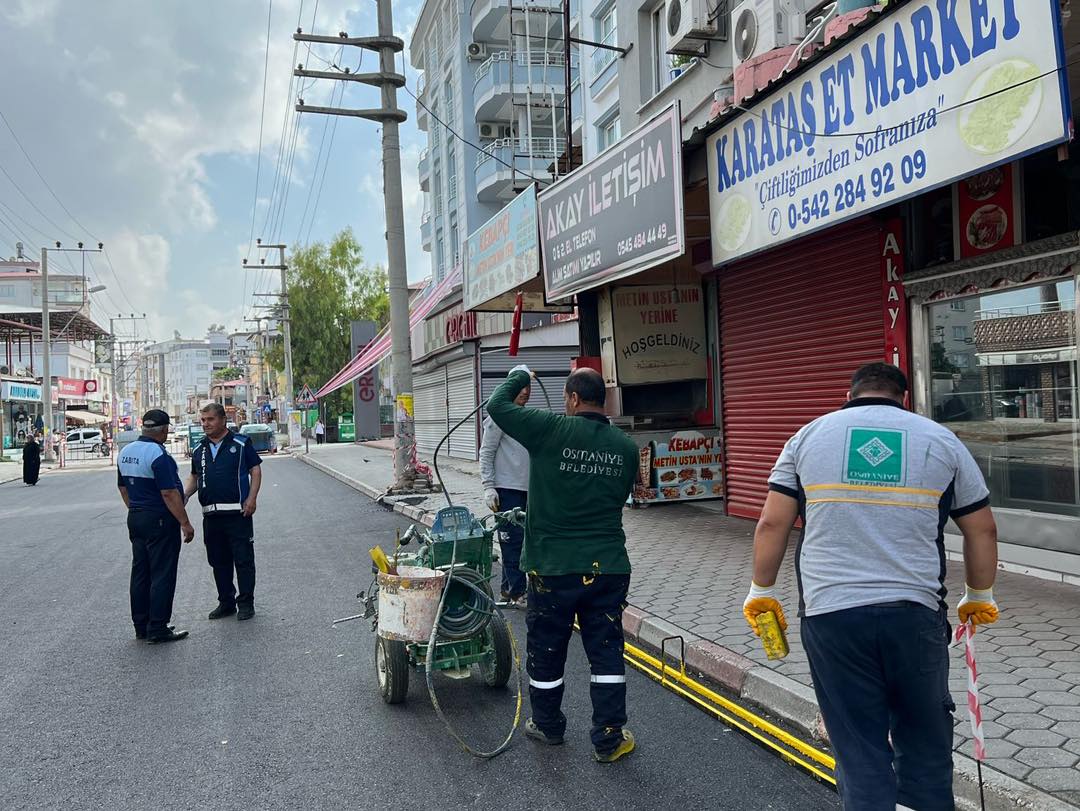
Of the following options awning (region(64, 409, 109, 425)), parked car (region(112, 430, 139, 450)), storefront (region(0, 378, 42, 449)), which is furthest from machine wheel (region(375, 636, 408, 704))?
awning (region(64, 409, 109, 425))

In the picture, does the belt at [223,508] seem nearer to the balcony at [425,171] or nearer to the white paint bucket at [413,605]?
the white paint bucket at [413,605]

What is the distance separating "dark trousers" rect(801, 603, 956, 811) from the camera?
2.61 metres

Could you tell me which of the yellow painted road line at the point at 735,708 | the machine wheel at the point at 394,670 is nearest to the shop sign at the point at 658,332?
the yellow painted road line at the point at 735,708

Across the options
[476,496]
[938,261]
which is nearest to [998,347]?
[938,261]

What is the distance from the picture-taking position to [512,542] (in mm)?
6824

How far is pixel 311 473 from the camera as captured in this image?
26234 mm

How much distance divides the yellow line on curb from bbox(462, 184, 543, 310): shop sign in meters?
6.72

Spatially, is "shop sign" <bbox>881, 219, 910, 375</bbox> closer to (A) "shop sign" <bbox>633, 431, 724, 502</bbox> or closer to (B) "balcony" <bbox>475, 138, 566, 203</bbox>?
(A) "shop sign" <bbox>633, 431, 724, 502</bbox>

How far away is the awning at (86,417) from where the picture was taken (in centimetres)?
6280

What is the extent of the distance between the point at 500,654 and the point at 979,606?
110 inches

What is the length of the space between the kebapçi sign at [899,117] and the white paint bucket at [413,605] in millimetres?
3721

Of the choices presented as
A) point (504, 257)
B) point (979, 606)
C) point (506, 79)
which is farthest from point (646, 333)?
point (506, 79)

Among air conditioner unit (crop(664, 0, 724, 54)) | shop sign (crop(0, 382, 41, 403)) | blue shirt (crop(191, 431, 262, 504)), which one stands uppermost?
air conditioner unit (crop(664, 0, 724, 54))

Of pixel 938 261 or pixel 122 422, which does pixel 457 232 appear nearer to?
pixel 938 261
